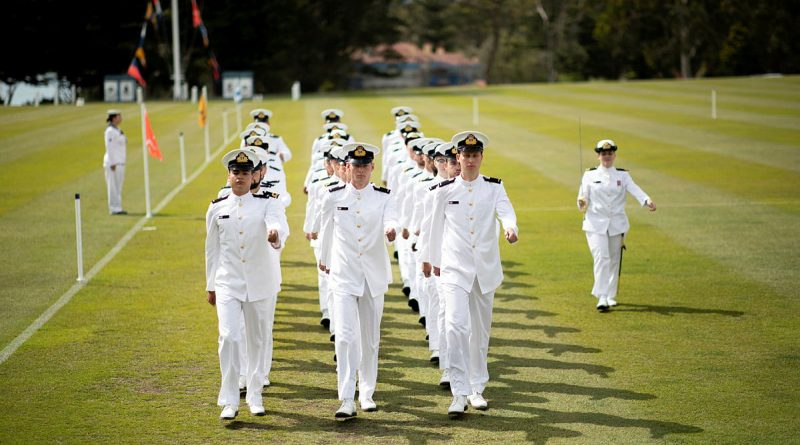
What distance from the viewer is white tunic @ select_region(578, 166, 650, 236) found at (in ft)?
50.3

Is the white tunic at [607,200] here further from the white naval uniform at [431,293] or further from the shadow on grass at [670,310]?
the white naval uniform at [431,293]

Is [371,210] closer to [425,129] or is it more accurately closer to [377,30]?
[425,129]

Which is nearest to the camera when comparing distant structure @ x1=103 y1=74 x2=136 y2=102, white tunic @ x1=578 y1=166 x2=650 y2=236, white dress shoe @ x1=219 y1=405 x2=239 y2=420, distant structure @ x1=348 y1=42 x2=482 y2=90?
white dress shoe @ x1=219 y1=405 x2=239 y2=420

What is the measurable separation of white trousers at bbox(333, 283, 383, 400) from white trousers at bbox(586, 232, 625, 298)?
5097 mm

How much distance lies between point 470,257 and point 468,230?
0.90 feet

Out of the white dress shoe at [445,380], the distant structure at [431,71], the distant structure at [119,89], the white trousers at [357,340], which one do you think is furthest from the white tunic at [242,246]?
the distant structure at [431,71]

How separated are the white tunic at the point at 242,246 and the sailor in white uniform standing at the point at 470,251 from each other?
63.7 inches

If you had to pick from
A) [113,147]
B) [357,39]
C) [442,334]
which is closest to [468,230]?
[442,334]

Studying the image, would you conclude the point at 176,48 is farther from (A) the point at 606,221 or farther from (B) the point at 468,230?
(B) the point at 468,230

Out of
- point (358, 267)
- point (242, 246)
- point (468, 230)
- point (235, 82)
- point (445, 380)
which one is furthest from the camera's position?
point (235, 82)

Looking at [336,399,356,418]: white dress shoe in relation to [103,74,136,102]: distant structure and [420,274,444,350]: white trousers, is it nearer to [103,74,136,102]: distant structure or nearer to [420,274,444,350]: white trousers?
[420,274,444,350]: white trousers

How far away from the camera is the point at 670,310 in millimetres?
15031

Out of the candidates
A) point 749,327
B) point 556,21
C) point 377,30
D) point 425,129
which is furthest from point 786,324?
point 556,21

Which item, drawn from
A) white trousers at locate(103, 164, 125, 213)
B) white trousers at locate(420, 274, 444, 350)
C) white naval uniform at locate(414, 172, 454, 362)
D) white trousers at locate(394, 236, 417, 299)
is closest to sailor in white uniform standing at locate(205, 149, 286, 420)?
white naval uniform at locate(414, 172, 454, 362)
